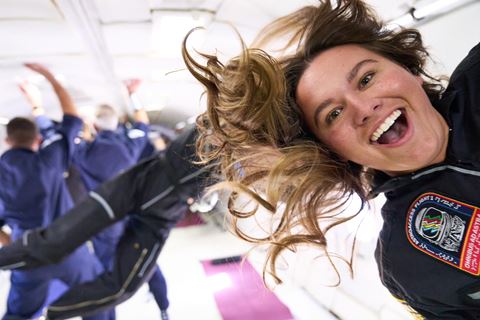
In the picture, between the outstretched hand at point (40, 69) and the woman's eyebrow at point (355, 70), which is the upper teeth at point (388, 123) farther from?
the outstretched hand at point (40, 69)

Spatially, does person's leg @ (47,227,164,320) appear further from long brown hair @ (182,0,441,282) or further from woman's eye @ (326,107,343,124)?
woman's eye @ (326,107,343,124)

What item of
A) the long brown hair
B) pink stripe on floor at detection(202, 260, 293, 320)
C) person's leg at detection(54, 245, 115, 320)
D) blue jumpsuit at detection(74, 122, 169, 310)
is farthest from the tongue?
blue jumpsuit at detection(74, 122, 169, 310)

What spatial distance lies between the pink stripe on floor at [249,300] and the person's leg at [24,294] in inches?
58.6

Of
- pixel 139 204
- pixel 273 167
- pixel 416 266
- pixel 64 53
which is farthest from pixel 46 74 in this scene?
pixel 416 266

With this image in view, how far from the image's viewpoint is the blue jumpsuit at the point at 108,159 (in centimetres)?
351

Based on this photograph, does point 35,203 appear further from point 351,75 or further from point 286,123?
point 351,75

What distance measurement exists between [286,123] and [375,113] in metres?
0.31

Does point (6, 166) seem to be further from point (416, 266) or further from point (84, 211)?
point (416, 266)

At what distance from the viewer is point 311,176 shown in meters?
1.22

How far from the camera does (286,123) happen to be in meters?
1.20

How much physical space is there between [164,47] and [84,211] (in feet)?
4.02

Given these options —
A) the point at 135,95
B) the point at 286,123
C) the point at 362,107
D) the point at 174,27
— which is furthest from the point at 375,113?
the point at 135,95

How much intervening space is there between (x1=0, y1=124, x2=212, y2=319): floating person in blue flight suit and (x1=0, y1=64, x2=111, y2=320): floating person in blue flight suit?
0.44 meters

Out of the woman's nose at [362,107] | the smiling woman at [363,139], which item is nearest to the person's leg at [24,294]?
the smiling woman at [363,139]
